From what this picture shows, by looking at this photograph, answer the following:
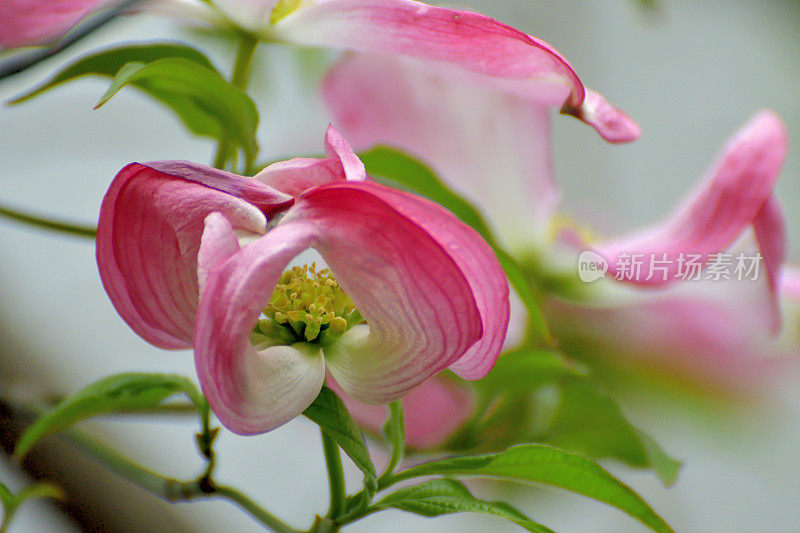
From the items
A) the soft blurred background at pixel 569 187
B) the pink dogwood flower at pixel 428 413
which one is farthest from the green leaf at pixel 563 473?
the soft blurred background at pixel 569 187

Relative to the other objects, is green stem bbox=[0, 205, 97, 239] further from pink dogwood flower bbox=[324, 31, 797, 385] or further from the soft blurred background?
the soft blurred background

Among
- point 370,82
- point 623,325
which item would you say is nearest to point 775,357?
point 623,325

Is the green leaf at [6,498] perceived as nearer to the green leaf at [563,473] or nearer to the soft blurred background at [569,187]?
the green leaf at [563,473]

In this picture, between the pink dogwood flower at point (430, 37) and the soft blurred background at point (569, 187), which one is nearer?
the pink dogwood flower at point (430, 37)

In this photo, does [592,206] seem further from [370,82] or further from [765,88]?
[370,82]

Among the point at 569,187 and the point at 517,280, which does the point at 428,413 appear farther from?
the point at 569,187

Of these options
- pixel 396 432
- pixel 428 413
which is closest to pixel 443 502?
pixel 396 432
